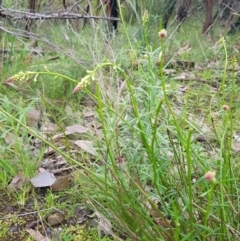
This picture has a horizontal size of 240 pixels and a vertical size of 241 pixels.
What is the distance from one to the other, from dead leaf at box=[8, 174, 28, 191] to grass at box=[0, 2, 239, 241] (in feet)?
0.05

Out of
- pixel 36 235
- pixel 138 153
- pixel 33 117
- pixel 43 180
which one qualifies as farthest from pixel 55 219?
pixel 33 117

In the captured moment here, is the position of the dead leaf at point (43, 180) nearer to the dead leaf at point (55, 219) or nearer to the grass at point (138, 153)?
the grass at point (138, 153)

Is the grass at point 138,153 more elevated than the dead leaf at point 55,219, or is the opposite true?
the grass at point 138,153

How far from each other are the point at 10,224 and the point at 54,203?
168mm

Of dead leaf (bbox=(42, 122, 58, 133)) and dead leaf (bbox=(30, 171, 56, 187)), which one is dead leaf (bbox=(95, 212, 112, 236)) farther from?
dead leaf (bbox=(42, 122, 58, 133))

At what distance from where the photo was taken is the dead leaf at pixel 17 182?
1485 mm

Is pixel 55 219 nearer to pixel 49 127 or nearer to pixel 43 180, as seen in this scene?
pixel 43 180

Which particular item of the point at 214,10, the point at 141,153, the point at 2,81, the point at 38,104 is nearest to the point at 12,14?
the point at 2,81

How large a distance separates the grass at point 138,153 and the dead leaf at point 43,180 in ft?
0.09

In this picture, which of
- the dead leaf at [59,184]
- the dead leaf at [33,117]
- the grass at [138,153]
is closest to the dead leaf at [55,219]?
the grass at [138,153]

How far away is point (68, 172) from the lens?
1.60 meters

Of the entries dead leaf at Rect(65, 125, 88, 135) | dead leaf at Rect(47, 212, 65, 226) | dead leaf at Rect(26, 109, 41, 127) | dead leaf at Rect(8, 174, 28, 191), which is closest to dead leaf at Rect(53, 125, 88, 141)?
dead leaf at Rect(65, 125, 88, 135)

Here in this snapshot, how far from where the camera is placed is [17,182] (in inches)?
59.2

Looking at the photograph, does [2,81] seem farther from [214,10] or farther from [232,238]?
[214,10]
